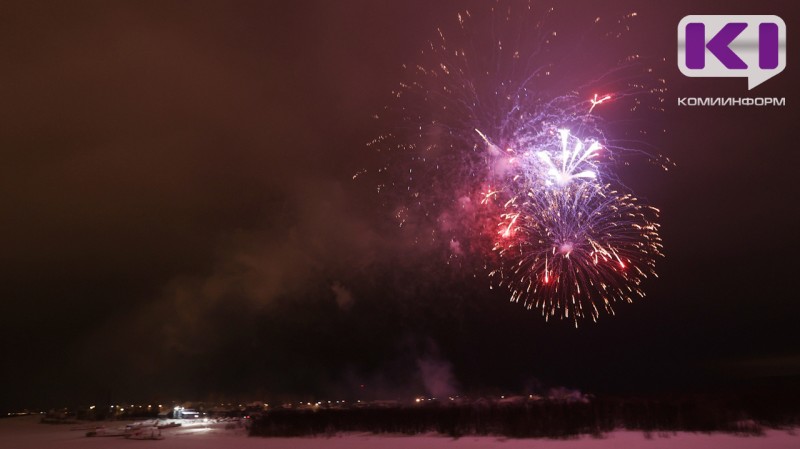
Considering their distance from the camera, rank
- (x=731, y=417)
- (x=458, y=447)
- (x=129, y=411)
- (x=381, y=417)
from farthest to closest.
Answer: (x=129, y=411)
(x=381, y=417)
(x=731, y=417)
(x=458, y=447)

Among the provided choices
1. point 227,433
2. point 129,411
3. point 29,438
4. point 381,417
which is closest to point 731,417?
point 381,417

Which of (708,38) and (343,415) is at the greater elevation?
(708,38)

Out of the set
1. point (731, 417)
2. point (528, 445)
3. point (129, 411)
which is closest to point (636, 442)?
point (528, 445)

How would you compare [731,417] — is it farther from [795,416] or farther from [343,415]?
[343,415]

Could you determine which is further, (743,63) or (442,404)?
(442,404)

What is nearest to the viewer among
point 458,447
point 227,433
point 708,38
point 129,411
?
point 708,38

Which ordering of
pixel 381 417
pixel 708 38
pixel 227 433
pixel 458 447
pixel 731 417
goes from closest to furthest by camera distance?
1. pixel 708 38
2. pixel 458 447
3. pixel 731 417
4. pixel 227 433
5. pixel 381 417

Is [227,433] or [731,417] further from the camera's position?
[227,433]

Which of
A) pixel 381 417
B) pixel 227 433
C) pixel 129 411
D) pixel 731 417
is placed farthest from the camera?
pixel 129 411

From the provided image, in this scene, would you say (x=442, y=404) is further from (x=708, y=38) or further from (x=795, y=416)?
(x=708, y=38)
